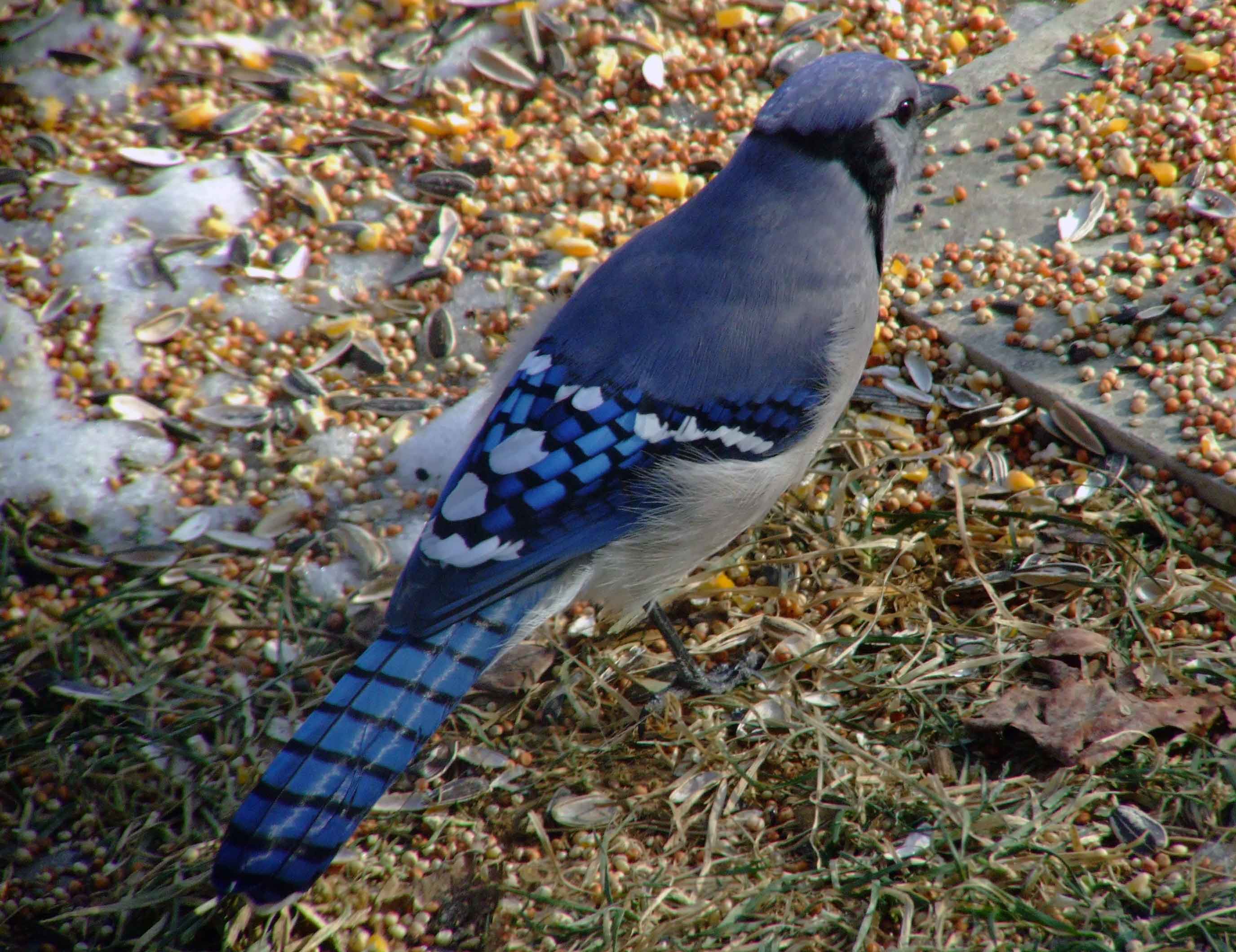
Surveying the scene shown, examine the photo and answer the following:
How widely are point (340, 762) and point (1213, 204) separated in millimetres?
2647

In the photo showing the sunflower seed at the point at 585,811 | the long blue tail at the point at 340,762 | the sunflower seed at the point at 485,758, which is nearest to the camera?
the long blue tail at the point at 340,762

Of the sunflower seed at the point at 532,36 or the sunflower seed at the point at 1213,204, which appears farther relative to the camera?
the sunflower seed at the point at 532,36

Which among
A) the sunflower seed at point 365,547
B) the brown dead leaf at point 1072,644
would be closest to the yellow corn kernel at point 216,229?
the sunflower seed at point 365,547

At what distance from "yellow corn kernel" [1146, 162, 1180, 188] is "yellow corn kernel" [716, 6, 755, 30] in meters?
1.37

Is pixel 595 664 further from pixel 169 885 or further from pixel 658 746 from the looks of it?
pixel 169 885

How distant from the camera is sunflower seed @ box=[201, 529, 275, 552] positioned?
2.66m

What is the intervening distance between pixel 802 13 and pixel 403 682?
271 cm

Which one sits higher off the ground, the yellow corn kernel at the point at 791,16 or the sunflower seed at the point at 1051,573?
the yellow corn kernel at the point at 791,16

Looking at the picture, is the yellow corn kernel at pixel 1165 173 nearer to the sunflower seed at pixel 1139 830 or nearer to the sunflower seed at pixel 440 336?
the sunflower seed at pixel 1139 830

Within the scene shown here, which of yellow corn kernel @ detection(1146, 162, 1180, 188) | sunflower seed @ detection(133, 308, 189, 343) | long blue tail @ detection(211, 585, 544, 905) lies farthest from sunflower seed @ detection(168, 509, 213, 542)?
yellow corn kernel @ detection(1146, 162, 1180, 188)

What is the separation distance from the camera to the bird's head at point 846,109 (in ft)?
7.58

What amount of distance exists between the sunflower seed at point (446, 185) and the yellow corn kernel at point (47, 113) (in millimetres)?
1171

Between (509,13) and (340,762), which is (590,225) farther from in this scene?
(340,762)

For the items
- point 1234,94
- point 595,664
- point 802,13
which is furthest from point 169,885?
point 1234,94
